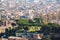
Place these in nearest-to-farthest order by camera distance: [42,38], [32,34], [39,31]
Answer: [42,38] < [32,34] < [39,31]

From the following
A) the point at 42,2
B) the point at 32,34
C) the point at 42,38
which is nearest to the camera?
the point at 42,38

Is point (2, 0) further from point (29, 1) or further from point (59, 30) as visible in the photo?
point (59, 30)

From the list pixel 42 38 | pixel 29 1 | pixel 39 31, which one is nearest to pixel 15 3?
pixel 29 1

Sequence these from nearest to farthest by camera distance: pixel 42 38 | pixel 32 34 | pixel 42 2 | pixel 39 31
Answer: pixel 42 38 → pixel 32 34 → pixel 39 31 → pixel 42 2

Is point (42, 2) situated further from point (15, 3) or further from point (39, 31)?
point (39, 31)

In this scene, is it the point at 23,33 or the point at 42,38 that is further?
the point at 23,33

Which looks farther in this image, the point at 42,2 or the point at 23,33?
the point at 42,2

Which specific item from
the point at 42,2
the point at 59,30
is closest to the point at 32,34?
the point at 59,30

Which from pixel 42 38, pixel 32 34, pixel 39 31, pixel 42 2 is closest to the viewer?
pixel 42 38

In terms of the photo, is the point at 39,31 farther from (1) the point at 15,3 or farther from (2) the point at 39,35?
(1) the point at 15,3
